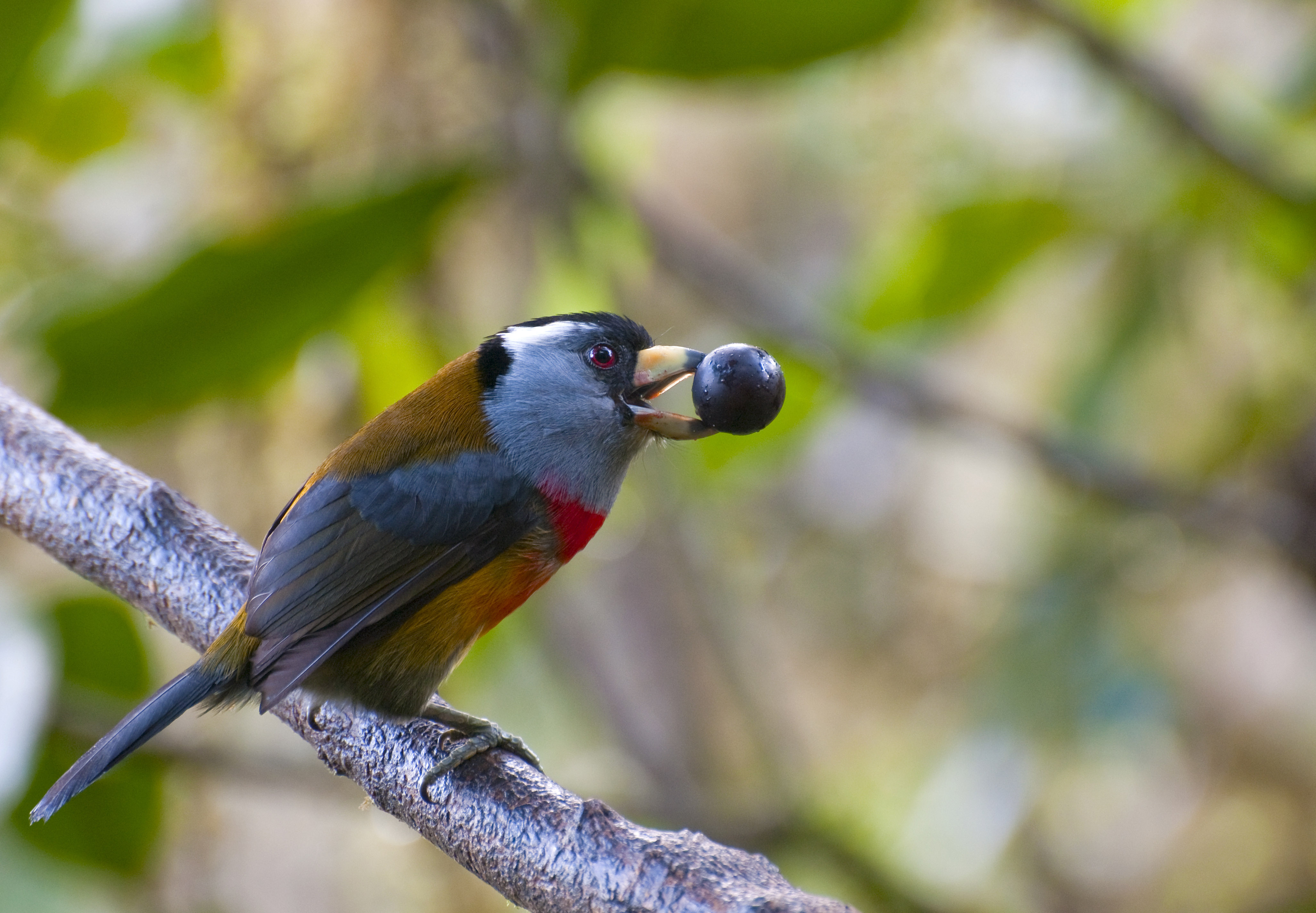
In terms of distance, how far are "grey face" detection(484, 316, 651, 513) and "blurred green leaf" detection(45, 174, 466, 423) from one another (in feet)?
2.04

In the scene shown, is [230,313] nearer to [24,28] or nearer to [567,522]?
[24,28]

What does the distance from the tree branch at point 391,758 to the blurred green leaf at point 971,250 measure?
5.53ft

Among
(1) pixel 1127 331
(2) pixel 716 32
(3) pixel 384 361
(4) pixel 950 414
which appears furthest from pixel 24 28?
(1) pixel 1127 331

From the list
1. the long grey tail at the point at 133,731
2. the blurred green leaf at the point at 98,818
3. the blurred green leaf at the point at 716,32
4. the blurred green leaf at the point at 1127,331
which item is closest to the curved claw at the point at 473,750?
the long grey tail at the point at 133,731

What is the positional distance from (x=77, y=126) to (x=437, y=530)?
233 cm

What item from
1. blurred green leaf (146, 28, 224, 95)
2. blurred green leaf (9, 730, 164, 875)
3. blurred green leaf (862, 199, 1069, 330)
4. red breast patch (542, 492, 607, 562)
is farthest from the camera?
blurred green leaf (146, 28, 224, 95)

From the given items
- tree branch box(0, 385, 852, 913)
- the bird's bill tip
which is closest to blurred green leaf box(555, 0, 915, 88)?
the bird's bill tip

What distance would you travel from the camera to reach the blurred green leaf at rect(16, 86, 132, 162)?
333 centimetres

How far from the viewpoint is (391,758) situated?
1.62 m

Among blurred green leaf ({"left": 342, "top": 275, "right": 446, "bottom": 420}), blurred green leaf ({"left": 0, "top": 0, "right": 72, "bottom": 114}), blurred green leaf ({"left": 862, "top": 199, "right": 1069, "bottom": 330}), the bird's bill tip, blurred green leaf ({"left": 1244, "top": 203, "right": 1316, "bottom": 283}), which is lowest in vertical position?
the bird's bill tip

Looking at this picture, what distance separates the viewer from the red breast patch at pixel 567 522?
5.83 feet

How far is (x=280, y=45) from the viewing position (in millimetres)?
2982

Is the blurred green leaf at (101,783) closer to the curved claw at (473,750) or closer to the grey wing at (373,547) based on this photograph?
the grey wing at (373,547)

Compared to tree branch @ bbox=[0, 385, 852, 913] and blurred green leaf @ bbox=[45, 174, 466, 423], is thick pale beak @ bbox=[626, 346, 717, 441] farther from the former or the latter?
blurred green leaf @ bbox=[45, 174, 466, 423]
